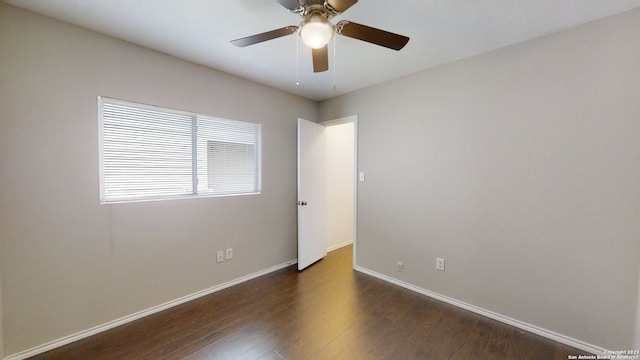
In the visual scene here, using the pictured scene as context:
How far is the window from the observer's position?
6.64 ft

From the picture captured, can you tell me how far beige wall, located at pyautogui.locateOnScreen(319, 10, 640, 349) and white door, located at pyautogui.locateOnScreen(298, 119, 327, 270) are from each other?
1042 millimetres

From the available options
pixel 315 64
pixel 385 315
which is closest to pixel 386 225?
pixel 385 315

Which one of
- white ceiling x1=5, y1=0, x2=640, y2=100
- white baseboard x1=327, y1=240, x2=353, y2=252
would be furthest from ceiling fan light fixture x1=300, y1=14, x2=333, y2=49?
white baseboard x1=327, y1=240, x2=353, y2=252

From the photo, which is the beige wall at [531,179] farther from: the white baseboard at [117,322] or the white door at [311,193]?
the white baseboard at [117,322]

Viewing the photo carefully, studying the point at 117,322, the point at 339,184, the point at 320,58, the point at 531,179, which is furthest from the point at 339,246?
the point at 320,58

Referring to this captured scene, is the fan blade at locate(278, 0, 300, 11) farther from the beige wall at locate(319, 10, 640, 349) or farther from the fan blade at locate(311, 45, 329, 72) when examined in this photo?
the beige wall at locate(319, 10, 640, 349)

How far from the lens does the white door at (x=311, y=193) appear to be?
10.5ft

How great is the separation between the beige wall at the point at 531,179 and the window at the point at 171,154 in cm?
181

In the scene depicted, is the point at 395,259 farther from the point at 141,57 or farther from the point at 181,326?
the point at 141,57

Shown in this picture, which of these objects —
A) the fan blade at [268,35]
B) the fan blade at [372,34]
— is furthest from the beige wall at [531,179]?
the fan blade at [268,35]

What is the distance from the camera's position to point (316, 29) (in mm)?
1310

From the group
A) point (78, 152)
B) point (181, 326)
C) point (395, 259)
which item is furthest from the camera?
point (395, 259)

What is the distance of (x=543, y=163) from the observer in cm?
193

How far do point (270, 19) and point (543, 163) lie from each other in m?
→ 2.37
